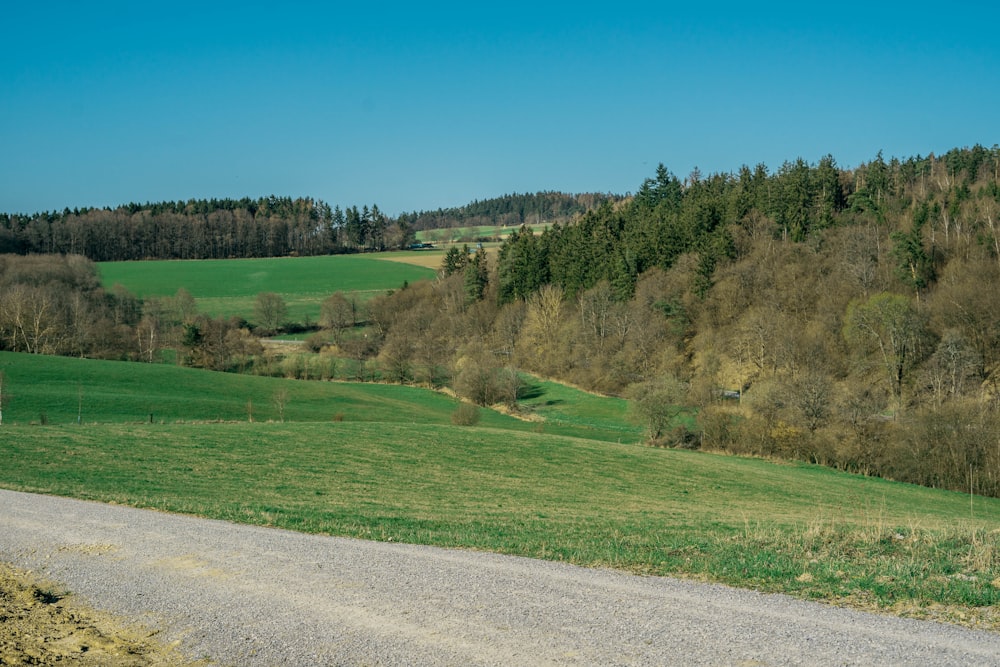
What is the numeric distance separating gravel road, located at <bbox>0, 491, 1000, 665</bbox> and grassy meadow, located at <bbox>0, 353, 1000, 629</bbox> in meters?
1.19

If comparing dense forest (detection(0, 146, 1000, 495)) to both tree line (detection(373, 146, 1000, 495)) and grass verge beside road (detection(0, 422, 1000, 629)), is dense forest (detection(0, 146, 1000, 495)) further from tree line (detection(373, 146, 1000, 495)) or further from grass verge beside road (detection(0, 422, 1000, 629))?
grass verge beside road (detection(0, 422, 1000, 629))

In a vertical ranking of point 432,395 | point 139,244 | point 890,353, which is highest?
point 139,244

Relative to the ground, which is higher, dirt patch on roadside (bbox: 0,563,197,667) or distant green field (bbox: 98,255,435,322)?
distant green field (bbox: 98,255,435,322)

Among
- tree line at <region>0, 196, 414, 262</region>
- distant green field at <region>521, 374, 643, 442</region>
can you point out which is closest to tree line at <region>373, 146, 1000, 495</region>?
distant green field at <region>521, 374, 643, 442</region>

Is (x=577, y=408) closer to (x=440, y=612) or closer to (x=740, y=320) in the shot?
(x=740, y=320)

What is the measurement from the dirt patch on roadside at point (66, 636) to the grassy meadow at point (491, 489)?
607 cm

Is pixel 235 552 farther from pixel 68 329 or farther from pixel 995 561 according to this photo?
pixel 68 329

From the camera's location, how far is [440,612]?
32.3 ft

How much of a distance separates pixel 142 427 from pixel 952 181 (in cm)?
13927

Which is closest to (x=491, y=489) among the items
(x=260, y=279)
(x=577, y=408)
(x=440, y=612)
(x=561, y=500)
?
(x=561, y=500)

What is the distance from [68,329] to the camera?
317 ft

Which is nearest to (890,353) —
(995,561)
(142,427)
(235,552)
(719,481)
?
(719,481)

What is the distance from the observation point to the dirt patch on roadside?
356 inches

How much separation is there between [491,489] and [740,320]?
71.2m
